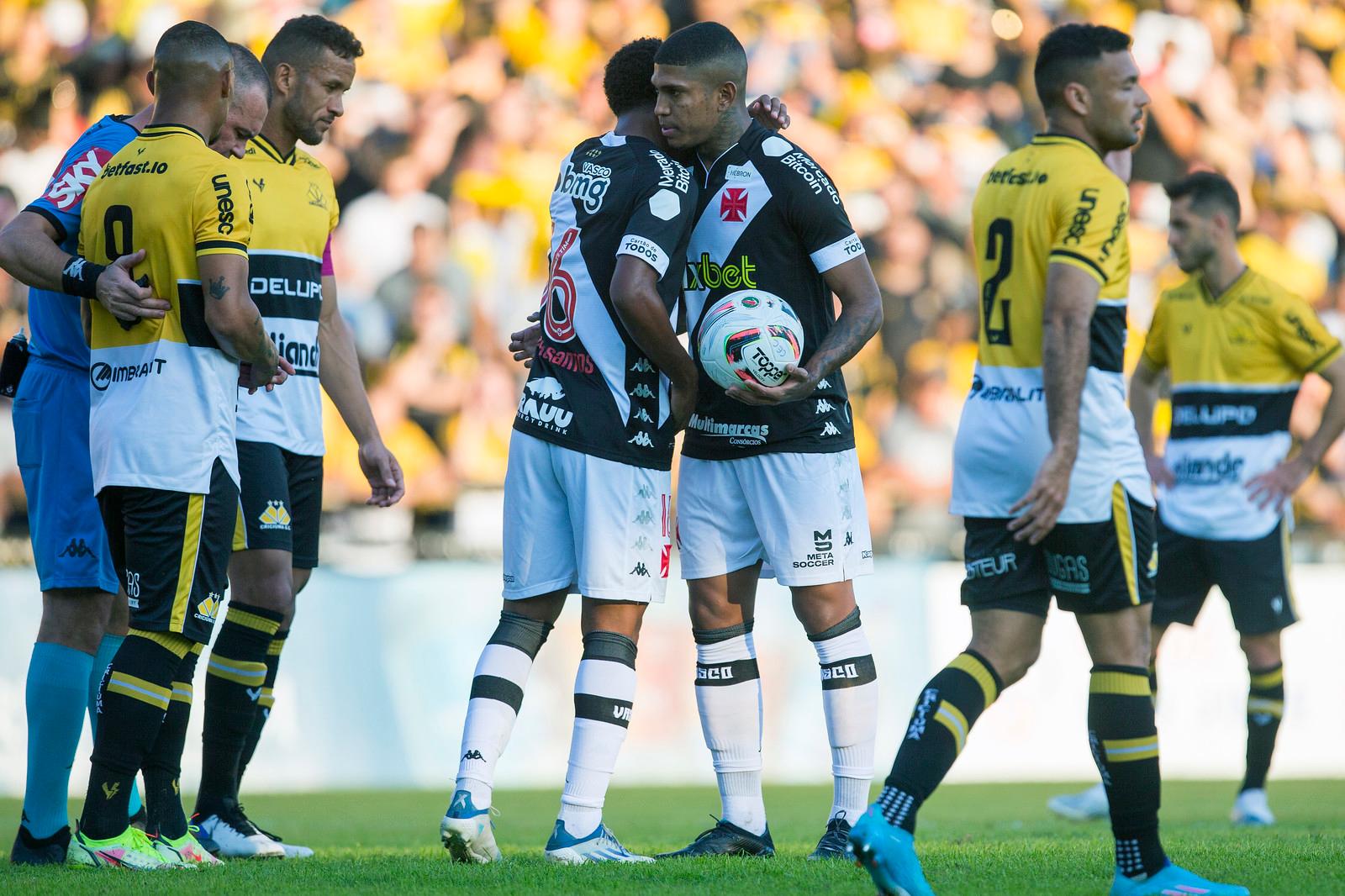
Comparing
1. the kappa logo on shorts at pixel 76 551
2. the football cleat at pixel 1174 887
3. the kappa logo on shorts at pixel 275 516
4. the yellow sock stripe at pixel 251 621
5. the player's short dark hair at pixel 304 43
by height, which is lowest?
the football cleat at pixel 1174 887

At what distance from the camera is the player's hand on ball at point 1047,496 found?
4191mm

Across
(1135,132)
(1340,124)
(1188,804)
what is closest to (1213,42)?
(1340,124)

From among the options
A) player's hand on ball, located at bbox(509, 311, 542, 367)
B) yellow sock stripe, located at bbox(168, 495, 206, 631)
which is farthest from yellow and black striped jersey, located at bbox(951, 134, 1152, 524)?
yellow sock stripe, located at bbox(168, 495, 206, 631)

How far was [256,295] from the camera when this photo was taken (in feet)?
18.4

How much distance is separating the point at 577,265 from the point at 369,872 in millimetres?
2061

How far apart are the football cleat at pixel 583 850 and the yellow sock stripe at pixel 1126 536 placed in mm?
1710

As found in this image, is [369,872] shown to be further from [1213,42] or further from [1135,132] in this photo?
[1213,42]

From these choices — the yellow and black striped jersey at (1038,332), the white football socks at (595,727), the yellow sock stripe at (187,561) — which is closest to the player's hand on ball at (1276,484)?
the yellow and black striped jersey at (1038,332)

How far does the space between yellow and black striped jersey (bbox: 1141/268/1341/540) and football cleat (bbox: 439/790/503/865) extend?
4.37 metres

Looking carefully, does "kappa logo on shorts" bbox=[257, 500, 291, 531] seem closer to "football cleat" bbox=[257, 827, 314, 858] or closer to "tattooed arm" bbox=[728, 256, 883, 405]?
"football cleat" bbox=[257, 827, 314, 858]

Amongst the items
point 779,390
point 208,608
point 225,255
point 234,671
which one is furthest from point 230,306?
point 779,390

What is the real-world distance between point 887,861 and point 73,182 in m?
3.37

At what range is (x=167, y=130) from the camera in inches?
185

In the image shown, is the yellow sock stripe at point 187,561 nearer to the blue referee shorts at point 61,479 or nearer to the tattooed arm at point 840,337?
the blue referee shorts at point 61,479
